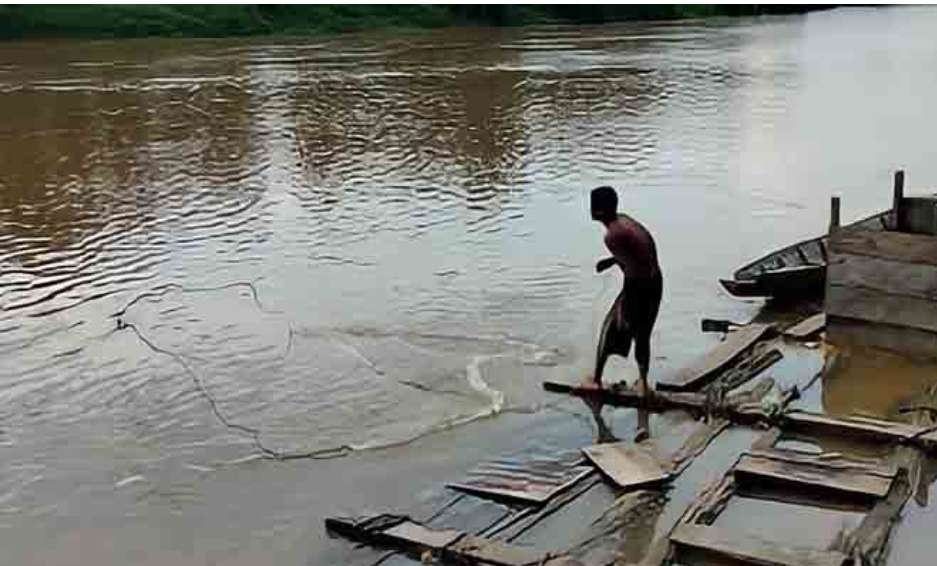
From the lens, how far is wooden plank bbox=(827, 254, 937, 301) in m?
9.01

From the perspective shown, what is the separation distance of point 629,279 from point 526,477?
1.63 m

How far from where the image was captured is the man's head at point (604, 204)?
8.00 m

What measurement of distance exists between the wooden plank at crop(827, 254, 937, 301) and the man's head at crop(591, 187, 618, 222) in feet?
7.61

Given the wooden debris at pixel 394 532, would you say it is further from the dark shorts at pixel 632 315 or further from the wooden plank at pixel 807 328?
the wooden plank at pixel 807 328

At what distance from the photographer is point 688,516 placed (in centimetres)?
650

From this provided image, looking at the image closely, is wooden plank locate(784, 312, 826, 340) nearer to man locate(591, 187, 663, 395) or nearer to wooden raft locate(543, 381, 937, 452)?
wooden raft locate(543, 381, 937, 452)

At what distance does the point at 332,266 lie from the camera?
13289 millimetres

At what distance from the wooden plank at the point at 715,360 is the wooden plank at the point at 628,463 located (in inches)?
43.9

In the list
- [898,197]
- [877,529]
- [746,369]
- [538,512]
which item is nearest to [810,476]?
[877,529]

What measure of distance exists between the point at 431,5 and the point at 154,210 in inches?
1635

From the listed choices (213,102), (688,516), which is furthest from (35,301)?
(213,102)

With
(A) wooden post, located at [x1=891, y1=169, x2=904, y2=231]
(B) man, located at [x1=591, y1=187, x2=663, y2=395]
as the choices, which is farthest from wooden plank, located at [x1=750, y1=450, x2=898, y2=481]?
(A) wooden post, located at [x1=891, y1=169, x2=904, y2=231]

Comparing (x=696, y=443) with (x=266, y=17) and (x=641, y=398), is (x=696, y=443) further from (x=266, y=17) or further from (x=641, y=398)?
(x=266, y=17)

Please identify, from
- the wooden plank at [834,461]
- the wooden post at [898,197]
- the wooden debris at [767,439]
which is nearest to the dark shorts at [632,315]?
the wooden debris at [767,439]
